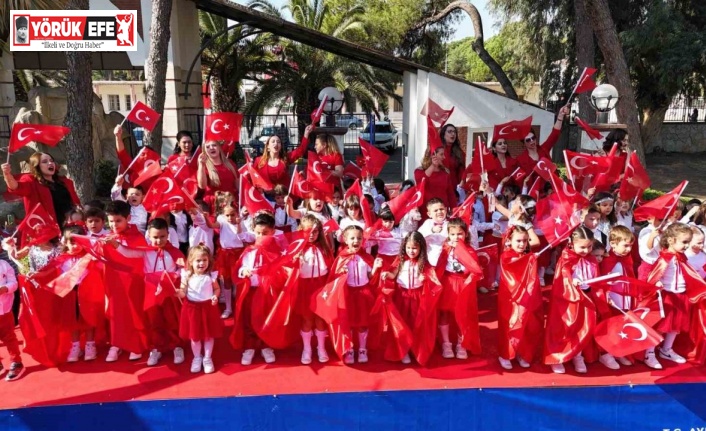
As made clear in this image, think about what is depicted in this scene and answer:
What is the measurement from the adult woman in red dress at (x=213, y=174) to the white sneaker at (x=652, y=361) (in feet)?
13.2

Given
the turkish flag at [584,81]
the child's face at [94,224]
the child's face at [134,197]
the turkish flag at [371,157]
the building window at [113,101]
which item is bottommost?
the child's face at [94,224]

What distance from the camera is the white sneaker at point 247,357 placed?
14.7 ft

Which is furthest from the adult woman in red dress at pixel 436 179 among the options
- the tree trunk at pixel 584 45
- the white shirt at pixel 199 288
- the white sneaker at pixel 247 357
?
the tree trunk at pixel 584 45

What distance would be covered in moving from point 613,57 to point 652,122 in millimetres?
8019

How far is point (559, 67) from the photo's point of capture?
714 inches

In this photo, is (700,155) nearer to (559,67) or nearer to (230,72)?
(559,67)

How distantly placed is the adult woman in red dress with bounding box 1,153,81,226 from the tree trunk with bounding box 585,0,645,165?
10365 millimetres

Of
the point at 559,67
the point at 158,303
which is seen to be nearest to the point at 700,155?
the point at 559,67

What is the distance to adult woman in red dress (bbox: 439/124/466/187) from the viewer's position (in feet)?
21.0

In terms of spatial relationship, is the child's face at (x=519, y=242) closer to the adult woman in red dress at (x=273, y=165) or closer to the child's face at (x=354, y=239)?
the child's face at (x=354, y=239)

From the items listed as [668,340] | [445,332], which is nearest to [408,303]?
[445,332]

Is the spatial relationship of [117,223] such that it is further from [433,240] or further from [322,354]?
[433,240]

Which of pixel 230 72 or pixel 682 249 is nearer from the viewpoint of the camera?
pixel 682 249

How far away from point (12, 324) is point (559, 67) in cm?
1762
